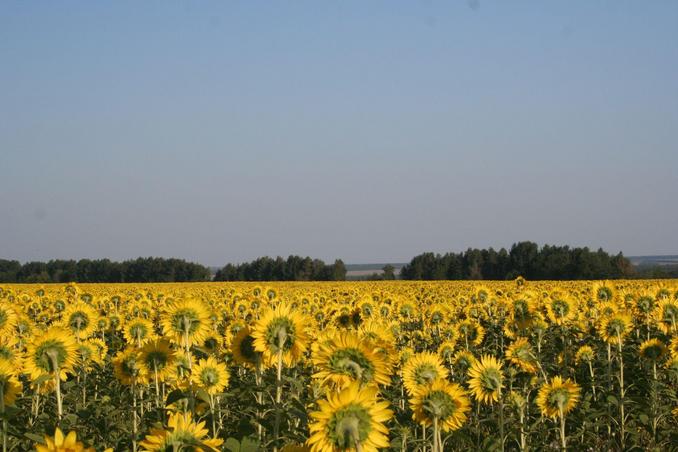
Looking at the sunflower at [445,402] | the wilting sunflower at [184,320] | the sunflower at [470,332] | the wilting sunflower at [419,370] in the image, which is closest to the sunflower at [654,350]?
the sunflower at [470,332]

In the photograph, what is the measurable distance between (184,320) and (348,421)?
261cm

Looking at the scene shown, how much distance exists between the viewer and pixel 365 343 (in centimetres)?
293

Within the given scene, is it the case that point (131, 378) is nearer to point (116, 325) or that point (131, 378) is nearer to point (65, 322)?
point (65, 322)

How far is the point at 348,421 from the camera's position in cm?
224

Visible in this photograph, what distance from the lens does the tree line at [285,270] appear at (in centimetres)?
7744

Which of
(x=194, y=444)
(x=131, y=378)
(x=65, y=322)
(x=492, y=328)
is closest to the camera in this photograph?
(x=194, y=444)

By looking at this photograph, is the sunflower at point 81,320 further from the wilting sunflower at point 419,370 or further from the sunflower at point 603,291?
the sunflower at point 603,291

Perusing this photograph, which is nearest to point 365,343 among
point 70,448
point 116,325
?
point 70,448

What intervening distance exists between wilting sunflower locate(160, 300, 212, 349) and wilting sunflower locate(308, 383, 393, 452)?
97.8 inches

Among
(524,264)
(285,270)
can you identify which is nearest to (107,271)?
(285,270)

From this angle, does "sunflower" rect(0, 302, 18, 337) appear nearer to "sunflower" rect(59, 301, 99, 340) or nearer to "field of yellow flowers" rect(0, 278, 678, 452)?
"field of yellow flowers" rect(0, 278, 678, 452)

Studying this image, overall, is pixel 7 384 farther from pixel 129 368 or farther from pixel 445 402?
pixel 445 402

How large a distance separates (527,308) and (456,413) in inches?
194

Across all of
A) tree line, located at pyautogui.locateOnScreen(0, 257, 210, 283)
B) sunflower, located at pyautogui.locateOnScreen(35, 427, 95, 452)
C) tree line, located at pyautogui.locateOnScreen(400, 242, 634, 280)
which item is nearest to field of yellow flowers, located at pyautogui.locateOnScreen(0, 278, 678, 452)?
sunflower, located at pyautogui.locateOnScreen(35, 427, 95, 452)
